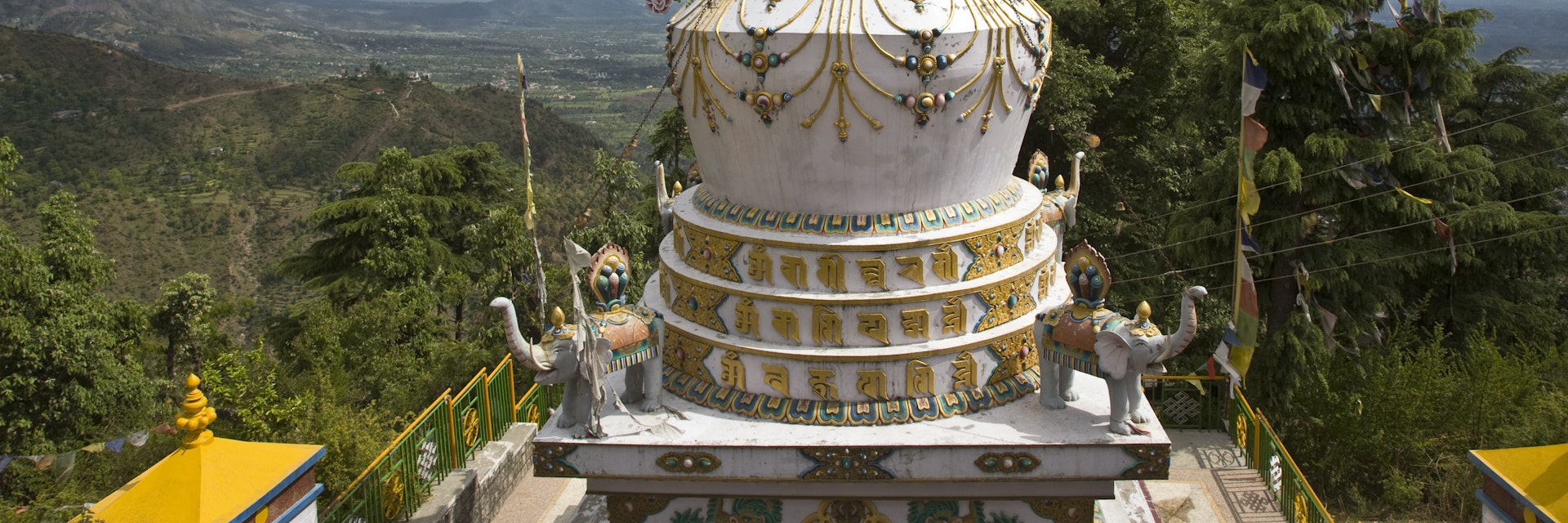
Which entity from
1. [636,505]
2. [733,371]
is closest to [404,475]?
[636,505]

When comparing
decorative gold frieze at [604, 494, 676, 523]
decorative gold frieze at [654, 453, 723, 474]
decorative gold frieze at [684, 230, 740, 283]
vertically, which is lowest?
decorative gold frieze at [604, 494, 676, 523]

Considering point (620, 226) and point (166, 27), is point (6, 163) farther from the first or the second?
point (166, 27)

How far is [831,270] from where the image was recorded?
26.3 feet

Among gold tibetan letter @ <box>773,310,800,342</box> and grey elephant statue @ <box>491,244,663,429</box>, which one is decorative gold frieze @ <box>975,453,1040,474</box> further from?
grey elephant statue @ <box>491,244,663,429</box>

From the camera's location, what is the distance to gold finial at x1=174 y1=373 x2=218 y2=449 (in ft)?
23.1

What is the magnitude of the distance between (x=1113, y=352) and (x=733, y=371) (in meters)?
2.84

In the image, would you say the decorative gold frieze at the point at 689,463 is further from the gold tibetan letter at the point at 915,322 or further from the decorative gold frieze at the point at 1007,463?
the decorative gold frieze at the point at 1007,463

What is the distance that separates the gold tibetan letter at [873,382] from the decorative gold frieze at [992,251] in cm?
101

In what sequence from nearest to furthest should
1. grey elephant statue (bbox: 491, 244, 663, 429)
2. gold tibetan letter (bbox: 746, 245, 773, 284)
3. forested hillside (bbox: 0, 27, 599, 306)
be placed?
grey elephant statue (bbox: 491, 244, 663, 429) < gold tibetan letter (bbox: 746, 245, 773, 284) < forested hillside (bbox: 0, 27, 599, 306)

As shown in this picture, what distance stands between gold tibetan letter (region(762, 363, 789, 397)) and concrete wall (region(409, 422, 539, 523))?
2.83m

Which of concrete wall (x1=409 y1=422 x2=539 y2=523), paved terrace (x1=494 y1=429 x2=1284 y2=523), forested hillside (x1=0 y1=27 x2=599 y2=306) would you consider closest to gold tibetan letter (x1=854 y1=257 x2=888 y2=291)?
paved terrace (x1=494 y1=429 x2=1284 y2=523)

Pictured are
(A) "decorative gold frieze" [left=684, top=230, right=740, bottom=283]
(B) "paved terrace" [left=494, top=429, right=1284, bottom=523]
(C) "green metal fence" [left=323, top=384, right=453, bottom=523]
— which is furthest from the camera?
(B) "paved terrace" [left=494, top=429, right=1284, bottom=523]

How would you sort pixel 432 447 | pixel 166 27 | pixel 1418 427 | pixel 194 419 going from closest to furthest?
1. pixel 194 419
2. pixel 432 447
3. pixel 1418 427
4. pixel 166 27

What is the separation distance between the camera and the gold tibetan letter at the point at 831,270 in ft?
26.2
